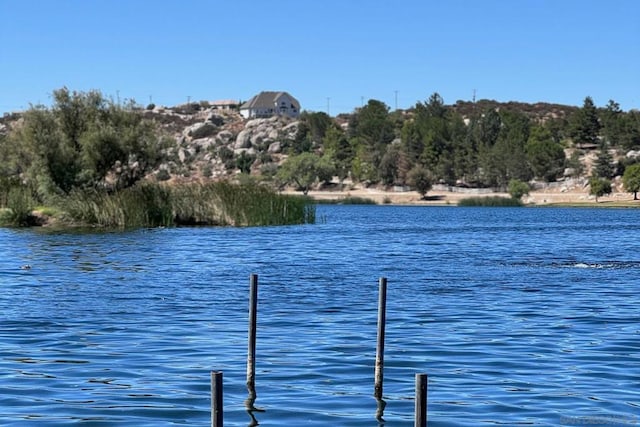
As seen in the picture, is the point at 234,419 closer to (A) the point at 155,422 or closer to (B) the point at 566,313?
(A) the point at 155,422

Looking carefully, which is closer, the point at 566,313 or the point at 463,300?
the point at 566,313

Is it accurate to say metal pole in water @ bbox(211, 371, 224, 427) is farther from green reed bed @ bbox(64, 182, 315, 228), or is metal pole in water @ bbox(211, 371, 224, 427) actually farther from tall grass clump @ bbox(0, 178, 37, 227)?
tall grass clump @ bbox(0, 178, 37, 227)

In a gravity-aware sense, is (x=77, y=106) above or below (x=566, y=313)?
above

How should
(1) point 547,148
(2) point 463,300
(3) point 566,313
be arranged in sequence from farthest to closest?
1. (1) point 547,148
2. (2) point 463,300
3. (3) point 566,313

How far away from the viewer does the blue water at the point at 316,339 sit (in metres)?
15.4

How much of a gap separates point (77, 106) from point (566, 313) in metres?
50.3

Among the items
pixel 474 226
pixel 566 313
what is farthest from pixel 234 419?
pixel 474 226

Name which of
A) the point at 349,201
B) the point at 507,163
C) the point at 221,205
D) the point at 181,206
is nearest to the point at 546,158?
the point at 507,163

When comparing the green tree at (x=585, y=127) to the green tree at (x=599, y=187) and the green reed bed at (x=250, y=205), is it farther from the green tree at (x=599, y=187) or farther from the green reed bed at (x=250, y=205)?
the green reed bed at (x=250, y=205)

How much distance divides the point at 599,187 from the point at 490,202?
16632mm

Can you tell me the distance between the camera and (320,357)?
19.2 meters

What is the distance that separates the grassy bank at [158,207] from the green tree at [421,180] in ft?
308

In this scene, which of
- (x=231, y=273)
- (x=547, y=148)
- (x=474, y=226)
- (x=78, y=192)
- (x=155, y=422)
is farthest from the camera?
(x=547, y=148)

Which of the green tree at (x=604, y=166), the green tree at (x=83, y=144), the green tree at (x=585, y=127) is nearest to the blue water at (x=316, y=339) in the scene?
the green tree at (x=83, y=144)
